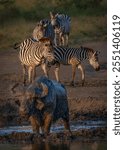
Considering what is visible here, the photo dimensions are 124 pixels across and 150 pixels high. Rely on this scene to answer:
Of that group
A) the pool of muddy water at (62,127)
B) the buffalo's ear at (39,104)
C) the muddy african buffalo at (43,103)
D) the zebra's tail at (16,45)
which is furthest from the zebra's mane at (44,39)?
the pool of muddy water at (62,127)

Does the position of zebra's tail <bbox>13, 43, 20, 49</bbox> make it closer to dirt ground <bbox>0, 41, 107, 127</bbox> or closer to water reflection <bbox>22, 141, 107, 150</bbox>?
dirt ground <bbox>0, 41, 107, 127</bbox>

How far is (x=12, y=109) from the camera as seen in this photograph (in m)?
3.26

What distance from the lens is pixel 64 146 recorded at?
10.8 feet

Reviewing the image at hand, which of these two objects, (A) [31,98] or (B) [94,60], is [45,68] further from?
(B) [94,60]

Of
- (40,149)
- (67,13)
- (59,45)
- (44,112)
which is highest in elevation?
(67,13)

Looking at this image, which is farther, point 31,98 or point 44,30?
point 44,30

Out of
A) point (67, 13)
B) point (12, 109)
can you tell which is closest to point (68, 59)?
point (67, 13)

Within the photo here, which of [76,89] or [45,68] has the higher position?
[45,68]

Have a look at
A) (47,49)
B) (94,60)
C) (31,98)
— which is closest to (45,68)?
(47,49)

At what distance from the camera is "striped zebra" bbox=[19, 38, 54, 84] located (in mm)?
3305

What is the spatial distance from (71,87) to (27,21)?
559 mm

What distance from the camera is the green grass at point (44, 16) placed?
328 cm

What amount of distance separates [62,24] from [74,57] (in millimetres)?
251

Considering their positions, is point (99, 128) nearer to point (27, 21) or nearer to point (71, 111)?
point (71, 111)
